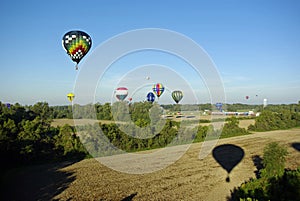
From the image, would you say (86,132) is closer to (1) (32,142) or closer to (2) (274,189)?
(1) (32,142)

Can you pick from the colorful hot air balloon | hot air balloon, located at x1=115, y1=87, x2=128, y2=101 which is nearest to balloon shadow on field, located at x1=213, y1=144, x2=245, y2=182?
the colorful hot air balloon

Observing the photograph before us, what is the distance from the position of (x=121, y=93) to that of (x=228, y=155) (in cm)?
1109

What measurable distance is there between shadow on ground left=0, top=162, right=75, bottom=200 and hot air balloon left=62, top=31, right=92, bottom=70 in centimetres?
682

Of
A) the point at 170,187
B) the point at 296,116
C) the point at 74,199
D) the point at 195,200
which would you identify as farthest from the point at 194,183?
the point at 296,116

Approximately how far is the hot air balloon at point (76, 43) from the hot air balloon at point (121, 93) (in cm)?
921

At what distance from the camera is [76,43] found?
51.3ft

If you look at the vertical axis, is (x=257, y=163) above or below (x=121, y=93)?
below

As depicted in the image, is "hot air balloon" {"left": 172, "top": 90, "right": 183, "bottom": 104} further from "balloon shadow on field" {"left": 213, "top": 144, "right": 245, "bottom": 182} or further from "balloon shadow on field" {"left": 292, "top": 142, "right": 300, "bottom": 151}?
"balloon shadow on field" {"left": 292, "top": 142, "right": 300, "bottom": 151}

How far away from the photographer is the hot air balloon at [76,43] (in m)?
15.6

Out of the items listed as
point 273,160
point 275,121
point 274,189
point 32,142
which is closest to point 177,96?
point 275,121

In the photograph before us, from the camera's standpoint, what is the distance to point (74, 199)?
1087 centimetres

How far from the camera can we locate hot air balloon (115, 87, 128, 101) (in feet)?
82.6

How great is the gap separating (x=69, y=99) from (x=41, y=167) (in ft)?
48.6

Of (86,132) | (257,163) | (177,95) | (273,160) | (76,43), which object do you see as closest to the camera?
(273,160)
